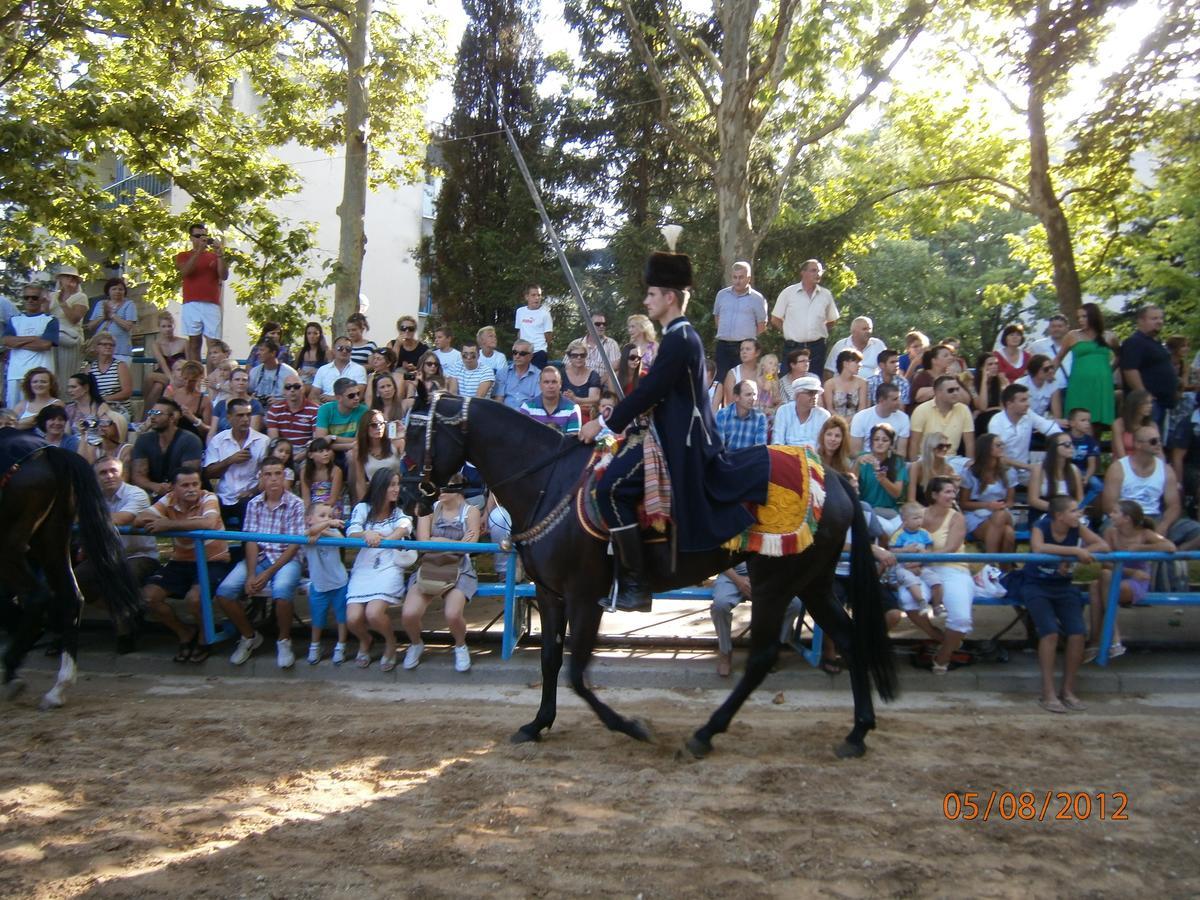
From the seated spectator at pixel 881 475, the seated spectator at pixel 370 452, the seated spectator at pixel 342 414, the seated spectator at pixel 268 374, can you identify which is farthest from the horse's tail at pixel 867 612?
the seated spectator at pixel 268 374

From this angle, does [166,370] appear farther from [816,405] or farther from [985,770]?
[985,770]

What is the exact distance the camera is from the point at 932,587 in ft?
26.2

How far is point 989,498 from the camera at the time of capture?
9211mm

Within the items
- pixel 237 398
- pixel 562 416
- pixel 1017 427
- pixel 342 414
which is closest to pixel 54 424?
pixel 237 398

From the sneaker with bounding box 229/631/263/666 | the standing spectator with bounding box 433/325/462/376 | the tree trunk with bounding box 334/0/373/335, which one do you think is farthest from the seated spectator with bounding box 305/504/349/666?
the tree trunk with bounding box 334/0/373/335

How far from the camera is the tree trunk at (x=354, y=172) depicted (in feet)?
53.7

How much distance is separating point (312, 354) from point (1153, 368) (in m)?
9.63

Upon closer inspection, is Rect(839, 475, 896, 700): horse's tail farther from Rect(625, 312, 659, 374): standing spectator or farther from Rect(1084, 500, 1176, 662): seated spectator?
Rect(625, 312, 659, 374): standing spectator

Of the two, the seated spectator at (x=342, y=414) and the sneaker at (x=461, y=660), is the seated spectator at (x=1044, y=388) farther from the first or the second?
the seated spectator at (x=342, y=414)

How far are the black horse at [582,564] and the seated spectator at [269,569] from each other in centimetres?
247

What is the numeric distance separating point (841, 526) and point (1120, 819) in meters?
2.14

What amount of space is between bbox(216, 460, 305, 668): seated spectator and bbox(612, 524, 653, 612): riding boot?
10.9ft

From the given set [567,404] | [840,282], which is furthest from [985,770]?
[840,282]

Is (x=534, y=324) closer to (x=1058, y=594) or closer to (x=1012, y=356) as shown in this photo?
(x=1012, y=356)
